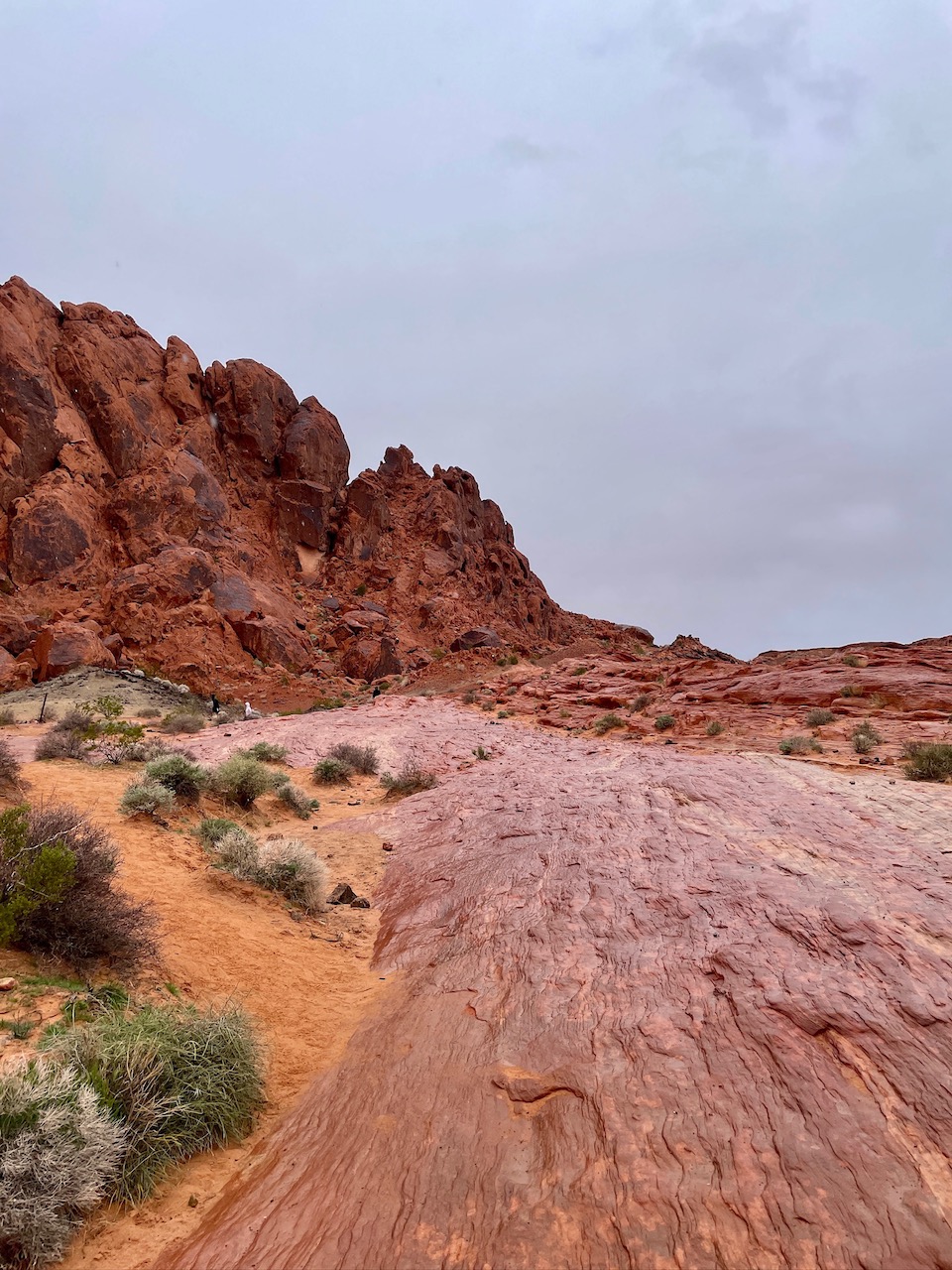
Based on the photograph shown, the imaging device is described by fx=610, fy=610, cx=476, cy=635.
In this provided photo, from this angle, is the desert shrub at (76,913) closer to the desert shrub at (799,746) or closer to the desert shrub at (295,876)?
the desert shrub at (295,876)

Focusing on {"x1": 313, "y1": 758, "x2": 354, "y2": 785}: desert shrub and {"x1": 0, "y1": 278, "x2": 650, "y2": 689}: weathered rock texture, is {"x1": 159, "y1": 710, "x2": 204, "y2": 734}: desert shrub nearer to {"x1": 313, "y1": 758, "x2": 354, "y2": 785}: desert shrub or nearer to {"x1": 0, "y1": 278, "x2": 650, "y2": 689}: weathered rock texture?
{"x1": 313, "y1": 758, "x2": 354, "y2": 785}: desert shrub

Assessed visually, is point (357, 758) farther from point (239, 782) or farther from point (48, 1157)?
point (48, 1157)

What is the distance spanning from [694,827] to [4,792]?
9749 millimetres

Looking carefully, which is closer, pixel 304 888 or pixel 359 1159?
pixel 359 1159

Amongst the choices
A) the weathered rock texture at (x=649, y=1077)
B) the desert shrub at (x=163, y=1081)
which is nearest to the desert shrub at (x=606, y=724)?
the weathered rock texture at (x=649, y=1077)

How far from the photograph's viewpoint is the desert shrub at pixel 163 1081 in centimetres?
327

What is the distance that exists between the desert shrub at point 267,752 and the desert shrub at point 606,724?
10.3 m

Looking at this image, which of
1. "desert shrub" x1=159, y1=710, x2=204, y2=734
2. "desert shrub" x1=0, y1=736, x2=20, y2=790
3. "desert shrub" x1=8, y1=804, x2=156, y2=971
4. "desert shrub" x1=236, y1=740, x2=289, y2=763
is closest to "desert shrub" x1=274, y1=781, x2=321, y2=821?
"desert shrub" x1=236, y1=740, x2=289, y2=763

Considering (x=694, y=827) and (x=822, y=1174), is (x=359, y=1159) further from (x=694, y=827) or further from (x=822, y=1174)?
(x=694, y=827)

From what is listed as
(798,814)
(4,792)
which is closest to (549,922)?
(798,814)

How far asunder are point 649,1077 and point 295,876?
5134 mm

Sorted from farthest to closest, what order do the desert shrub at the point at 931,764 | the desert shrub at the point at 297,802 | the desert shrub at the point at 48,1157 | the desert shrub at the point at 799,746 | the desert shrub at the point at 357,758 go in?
the desert shrub at the point at 357,758, the desert shrub at the point at 799,746, the desert shrub at the point at 297,802, the desert shrub at the point at 931,764, the desert shrub at the point at 48,1157

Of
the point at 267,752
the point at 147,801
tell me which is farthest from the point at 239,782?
the point at 267,752

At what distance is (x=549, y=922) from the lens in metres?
6.15
